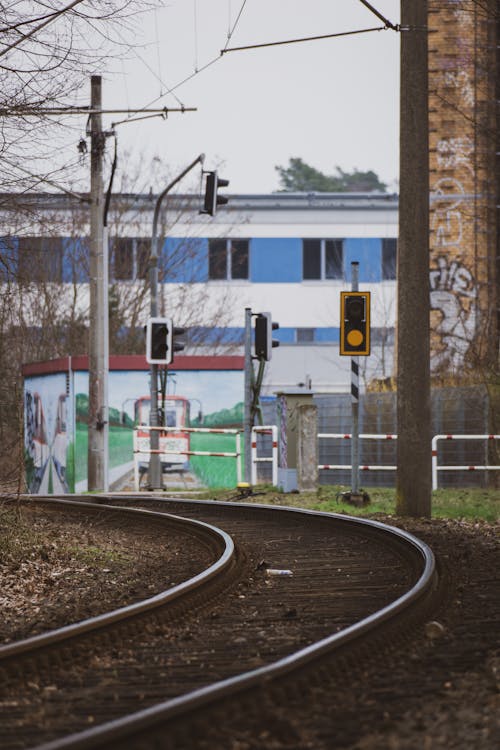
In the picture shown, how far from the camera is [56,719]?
5.43 meters

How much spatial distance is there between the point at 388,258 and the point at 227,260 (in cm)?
628

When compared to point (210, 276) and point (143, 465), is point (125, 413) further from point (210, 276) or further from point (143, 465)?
point (210, 276)

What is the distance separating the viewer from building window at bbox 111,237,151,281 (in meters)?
41.1

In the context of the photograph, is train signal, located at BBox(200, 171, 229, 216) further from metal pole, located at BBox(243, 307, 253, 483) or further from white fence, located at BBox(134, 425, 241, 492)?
white fence, located at BBox(134, 425, 241, 492)

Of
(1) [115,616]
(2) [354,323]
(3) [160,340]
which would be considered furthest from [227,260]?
(1) [115,616]

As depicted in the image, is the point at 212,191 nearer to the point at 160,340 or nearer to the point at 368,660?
the point at 160,340

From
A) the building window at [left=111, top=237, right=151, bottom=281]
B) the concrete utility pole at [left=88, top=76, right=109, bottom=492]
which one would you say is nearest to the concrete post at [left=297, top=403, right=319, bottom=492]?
the concrete utility pole at [left=88, top=76, right=109, bottom=492]

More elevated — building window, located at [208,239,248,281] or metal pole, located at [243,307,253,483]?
building window, located at [208,239,248,281]

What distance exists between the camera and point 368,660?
6.70 metres

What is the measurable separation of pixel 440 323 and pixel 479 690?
87.9 feet

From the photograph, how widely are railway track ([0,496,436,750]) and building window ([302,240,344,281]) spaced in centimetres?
3665

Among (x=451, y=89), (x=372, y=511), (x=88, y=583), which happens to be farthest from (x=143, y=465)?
(x=88, y=583)

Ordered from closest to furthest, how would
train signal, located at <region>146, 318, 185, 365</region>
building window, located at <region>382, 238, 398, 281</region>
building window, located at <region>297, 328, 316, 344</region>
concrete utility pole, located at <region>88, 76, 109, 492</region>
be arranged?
train signal, located at <region>146, 318, 185, 365</region>, concrete utility pole, located at <region>88, 76, 109, 492</region>, building window, located at <region>297, 328, 316, 344</region>, building window, located at <region>382, 238, 398, 281</region>

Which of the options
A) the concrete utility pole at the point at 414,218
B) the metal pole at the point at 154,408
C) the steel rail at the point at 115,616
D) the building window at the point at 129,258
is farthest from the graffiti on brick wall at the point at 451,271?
the steel rail at the point at 115,616
